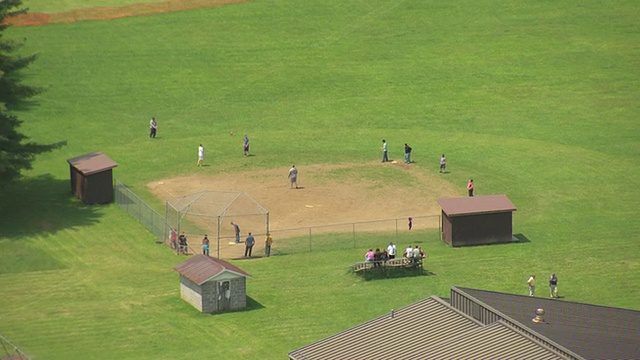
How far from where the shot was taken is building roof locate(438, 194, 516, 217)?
248ft

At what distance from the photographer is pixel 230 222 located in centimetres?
8031

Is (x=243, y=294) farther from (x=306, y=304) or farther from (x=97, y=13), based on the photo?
(x=97, y=13)

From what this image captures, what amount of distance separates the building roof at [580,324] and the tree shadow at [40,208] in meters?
34.0

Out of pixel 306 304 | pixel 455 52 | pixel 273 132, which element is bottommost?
pixel 306 304

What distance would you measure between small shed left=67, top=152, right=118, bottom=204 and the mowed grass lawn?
101 cm

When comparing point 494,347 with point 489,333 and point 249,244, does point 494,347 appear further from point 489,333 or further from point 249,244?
point 249,244

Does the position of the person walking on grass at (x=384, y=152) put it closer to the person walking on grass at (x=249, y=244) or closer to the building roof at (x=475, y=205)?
the building roof at (x=475, y=205)

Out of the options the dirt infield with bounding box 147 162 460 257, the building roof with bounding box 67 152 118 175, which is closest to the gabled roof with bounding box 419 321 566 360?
the dirt infield with bounding box 147 162 460 257

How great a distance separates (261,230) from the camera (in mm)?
78938

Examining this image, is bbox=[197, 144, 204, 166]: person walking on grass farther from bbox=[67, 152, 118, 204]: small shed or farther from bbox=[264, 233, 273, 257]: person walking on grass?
bbox=[264, 233, 273, 257]: person walking on grass

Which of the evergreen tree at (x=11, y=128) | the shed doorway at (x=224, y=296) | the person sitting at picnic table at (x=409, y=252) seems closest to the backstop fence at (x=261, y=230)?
the person sitting at picnic table at (x=409, y=252)

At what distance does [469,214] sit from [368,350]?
25.4 m

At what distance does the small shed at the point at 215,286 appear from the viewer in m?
65.7

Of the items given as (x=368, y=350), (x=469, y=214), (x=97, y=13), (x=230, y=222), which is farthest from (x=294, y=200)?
(x=97, y=13)
